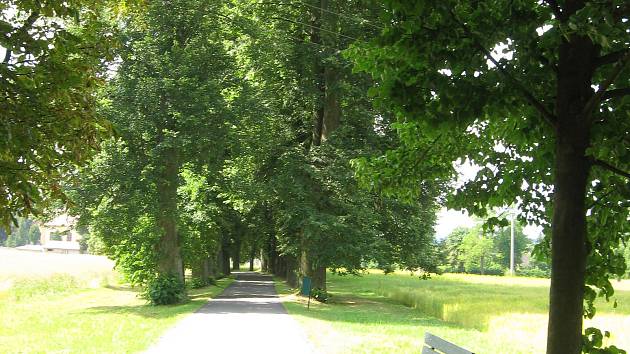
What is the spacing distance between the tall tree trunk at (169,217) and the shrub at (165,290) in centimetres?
40

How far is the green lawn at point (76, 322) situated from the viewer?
489 inches

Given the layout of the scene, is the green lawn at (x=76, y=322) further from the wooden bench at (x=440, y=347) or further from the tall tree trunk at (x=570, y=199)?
the tall tree trunk at (x=570, y=199)

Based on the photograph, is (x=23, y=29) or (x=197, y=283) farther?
(x=197, y=283)

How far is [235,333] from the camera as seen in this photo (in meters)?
14.2

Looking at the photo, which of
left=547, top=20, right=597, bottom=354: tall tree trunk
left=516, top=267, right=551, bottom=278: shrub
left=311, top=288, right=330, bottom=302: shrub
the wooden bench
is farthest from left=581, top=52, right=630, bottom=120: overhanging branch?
left=516, top=267, right=551, bottom=278: shrub

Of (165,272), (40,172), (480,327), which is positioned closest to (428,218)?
(480,327)

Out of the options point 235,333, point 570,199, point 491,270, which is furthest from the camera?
point 491,270

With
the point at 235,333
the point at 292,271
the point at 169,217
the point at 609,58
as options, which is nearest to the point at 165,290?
the point at 169,217

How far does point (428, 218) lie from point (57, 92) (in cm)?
2421

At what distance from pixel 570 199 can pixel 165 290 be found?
20707mm

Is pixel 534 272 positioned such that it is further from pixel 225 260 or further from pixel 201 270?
pixel 201 270

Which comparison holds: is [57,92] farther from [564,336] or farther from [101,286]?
[101,286]

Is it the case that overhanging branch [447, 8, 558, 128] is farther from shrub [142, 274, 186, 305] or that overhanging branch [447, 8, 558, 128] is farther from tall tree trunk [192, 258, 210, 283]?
tall tree trunk [192, 258, 210, 283]

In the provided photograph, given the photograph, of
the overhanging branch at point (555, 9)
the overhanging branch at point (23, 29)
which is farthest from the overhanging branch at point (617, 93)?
the overhanging branch at point (23, 29)
